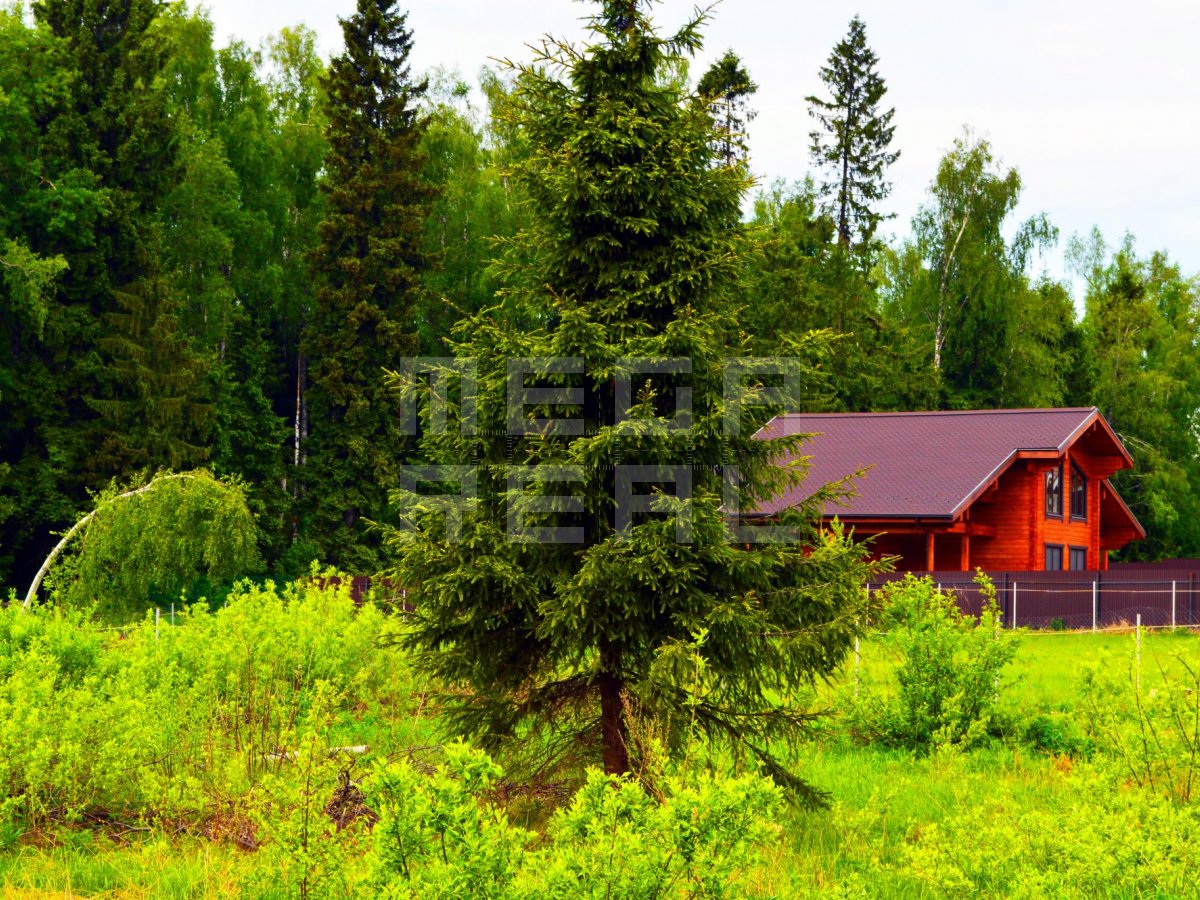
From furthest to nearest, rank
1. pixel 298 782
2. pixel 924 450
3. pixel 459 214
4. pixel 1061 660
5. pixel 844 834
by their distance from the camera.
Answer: pixel 459 214, pixel 924 450, pixel 1061 660, pixel 844 834, pixel 298 782

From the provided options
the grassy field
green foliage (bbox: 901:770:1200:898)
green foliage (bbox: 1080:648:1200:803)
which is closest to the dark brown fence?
the grassy field

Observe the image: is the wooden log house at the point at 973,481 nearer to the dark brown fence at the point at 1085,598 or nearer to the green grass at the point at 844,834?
the dark brown fence at the point at 1085,598

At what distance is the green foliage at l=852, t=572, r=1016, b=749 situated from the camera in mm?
12266

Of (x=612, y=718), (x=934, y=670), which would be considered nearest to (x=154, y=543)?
(x=934, y=670)

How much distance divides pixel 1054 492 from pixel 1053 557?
1.72 meters

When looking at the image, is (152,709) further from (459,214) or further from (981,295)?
(981,295)

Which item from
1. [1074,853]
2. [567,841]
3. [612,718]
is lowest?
[1074,853]

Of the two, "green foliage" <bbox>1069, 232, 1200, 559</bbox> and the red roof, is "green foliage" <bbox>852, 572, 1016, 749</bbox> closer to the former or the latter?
the red roof

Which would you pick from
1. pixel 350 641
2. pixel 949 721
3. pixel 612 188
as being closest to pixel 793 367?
pixel 612 188

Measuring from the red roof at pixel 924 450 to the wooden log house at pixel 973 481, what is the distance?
0.03 m

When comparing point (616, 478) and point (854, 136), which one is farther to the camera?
point (854, 136)

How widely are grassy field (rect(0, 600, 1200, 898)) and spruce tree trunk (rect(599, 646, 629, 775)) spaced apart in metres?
1.29

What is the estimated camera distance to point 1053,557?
33562 millimetres

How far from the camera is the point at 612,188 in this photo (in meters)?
9.28
